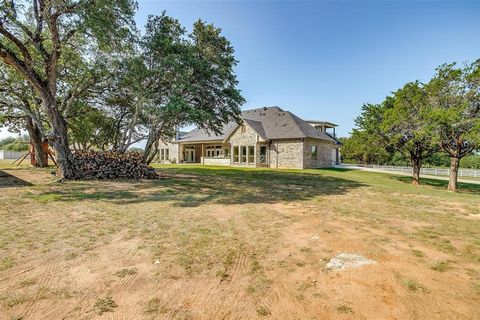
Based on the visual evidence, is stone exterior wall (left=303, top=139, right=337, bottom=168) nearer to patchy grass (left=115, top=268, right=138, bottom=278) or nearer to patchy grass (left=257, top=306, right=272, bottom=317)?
patchy grass (left=115, top=268, right=138, bottom=278)

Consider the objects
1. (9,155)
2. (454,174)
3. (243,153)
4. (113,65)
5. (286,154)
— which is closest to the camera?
(113,65)

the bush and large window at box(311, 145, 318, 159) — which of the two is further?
the bush

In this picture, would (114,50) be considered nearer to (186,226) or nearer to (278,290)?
(186,226)

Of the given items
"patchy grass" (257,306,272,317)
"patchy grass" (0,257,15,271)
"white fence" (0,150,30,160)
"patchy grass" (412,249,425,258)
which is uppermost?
"white fence" (0,150,30,160)

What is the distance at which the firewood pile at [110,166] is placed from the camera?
43.3 ft

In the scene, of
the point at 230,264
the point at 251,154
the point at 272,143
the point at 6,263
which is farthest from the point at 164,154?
the point at 230,264

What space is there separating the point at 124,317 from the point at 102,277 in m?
1.02

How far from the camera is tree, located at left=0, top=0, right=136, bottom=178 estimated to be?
9945 millimetres

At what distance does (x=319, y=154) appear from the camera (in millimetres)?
26672

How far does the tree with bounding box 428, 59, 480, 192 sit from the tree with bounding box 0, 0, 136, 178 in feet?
58.6

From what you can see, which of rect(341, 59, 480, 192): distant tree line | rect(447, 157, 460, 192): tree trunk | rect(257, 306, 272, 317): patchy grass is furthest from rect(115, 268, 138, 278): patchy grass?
rect(447, 157, 460, 192): tree trunk

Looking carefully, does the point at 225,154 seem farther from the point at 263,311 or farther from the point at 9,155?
the point at 9,155

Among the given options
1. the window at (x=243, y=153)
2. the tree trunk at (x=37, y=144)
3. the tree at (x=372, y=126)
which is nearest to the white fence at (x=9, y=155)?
the tree trunk at (x=37, y=144)

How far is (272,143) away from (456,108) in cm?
1555
